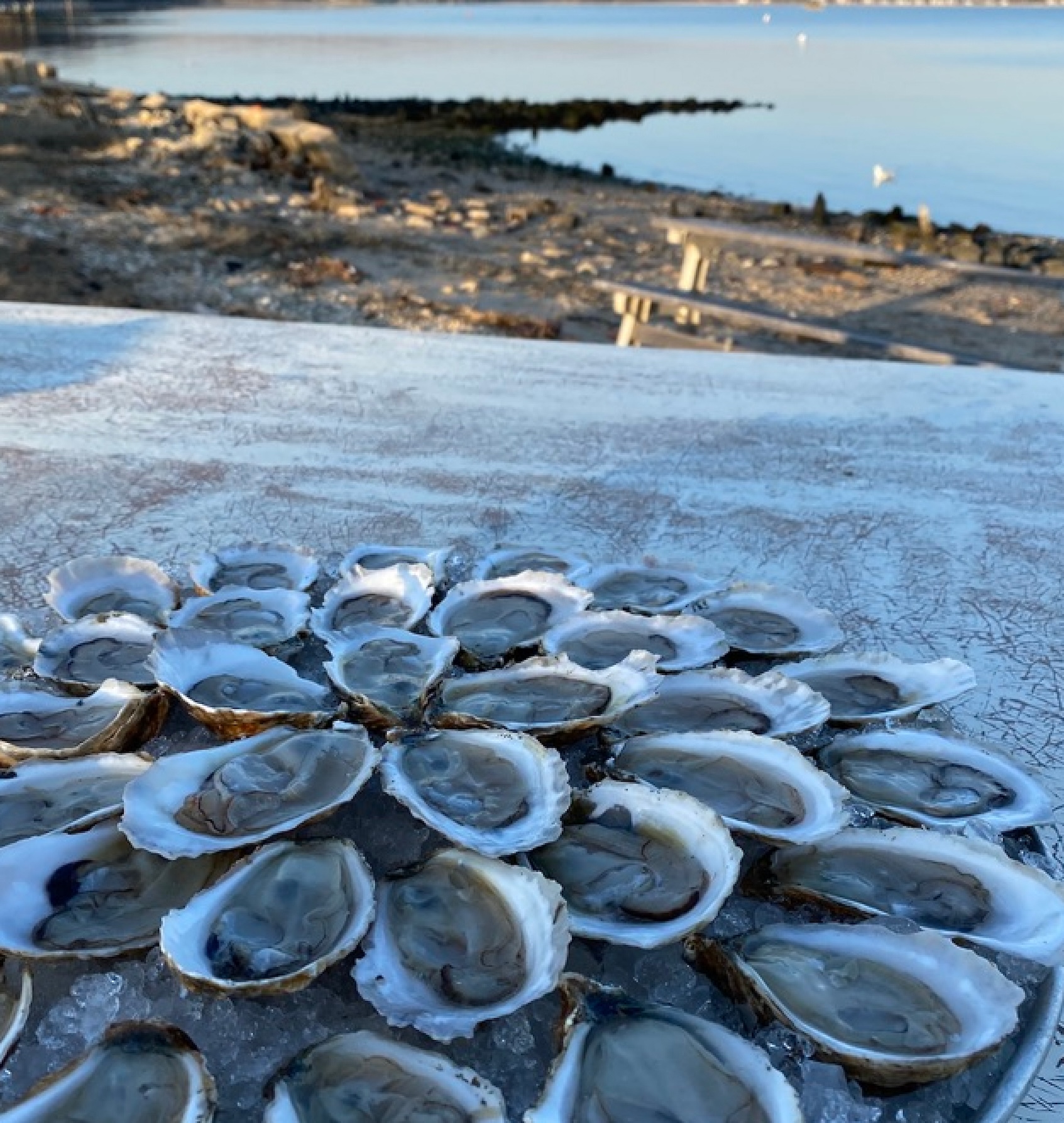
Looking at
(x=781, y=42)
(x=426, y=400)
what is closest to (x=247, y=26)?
(x=781, y=42)

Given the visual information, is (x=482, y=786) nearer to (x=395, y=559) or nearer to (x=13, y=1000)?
(x=13, y=1000)

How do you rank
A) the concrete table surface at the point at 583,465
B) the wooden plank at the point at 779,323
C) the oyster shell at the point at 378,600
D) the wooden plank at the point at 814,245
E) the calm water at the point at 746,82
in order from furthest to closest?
the calm water at the point at 746,82
the wooden plank at the point at 814,245
the wooden plank at the point at 779,323
the concrete table surface at the point at 583,465
the oyster shell at the point at 378,600

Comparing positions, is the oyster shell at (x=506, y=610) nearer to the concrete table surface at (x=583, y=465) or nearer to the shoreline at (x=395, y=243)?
the concrete table surface at (x=583, y=465)

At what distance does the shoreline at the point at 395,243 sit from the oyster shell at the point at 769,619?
4.84 meters

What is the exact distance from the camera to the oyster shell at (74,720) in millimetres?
1259

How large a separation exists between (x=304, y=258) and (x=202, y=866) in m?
9.10

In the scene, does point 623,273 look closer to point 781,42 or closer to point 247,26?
point 781,42

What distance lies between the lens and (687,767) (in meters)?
1.31

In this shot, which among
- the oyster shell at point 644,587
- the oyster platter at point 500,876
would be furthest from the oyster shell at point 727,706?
the oyster shell at point 644,587

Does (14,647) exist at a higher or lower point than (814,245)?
lower

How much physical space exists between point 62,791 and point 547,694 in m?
0.64

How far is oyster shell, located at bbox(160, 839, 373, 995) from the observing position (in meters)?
0.95

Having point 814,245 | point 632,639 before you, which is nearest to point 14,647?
point 632,639

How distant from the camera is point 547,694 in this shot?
140 cm
